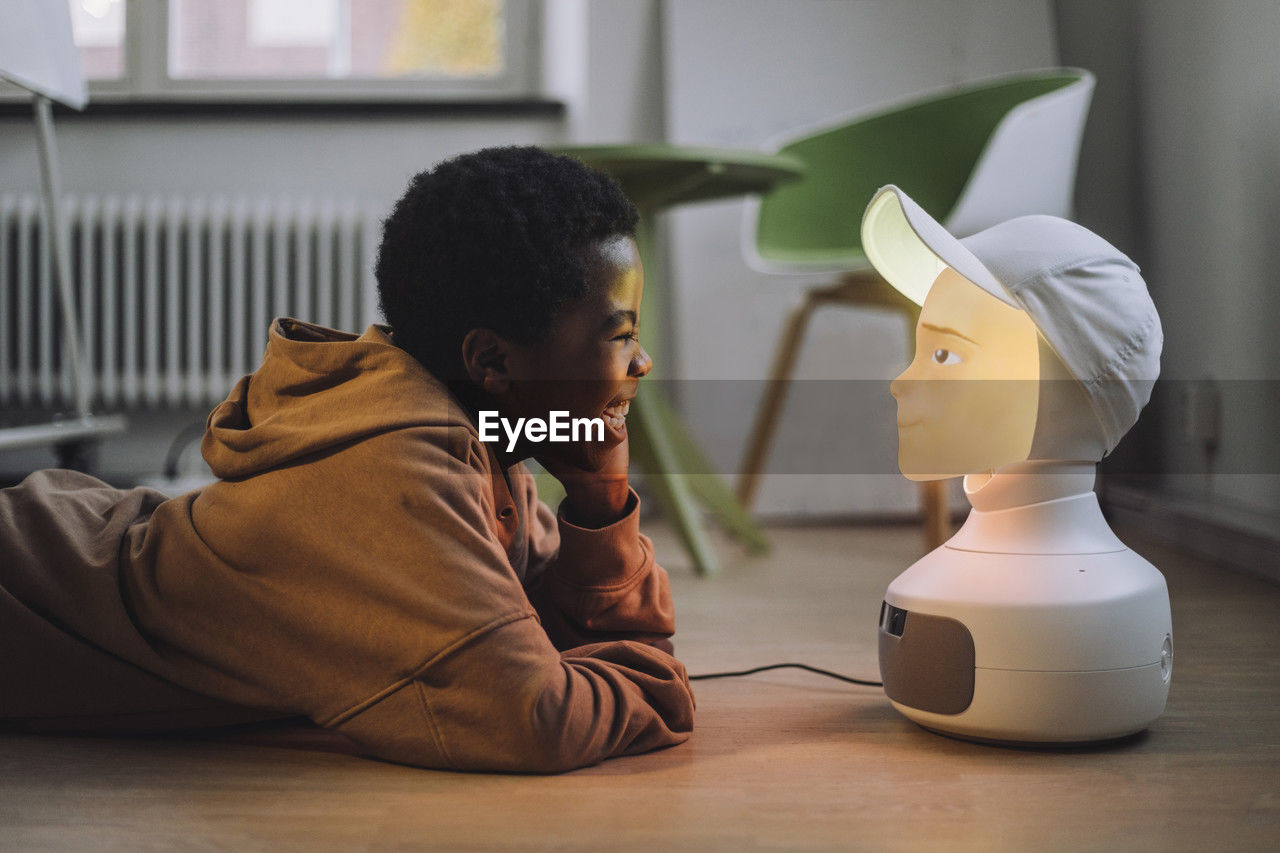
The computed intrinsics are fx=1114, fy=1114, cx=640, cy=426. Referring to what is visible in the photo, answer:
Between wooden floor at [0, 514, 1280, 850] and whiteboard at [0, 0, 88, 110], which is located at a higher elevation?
whiteboard at [0, 0, 88, 110]

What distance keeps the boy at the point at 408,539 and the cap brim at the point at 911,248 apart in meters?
0.19

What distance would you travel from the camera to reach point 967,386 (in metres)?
0.83

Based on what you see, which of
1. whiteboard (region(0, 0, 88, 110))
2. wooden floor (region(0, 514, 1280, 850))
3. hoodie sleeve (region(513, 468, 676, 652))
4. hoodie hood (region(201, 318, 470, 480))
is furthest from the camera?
whiteboard (region(0, 0, 88, 110))

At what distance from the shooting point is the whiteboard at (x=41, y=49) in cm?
151

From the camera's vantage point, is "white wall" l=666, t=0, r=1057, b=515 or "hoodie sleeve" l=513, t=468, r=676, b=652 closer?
"hoodie sleeve" l=513, t=468, r=676, b=652

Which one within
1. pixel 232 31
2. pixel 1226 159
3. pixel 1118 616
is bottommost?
pixel 1118 616

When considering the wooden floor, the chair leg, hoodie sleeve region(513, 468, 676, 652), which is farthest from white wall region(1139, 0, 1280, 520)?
hoodie sleeve region(513, 468, 676, 652)

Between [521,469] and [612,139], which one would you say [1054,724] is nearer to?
[521,469]

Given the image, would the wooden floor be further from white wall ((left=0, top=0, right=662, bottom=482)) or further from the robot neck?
white wall ((left=0, top=0, right=662, bottom=482))

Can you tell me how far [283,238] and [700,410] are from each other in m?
0.99

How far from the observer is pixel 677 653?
1183 mm

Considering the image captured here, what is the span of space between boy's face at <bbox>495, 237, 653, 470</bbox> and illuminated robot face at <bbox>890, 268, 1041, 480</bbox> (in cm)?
20

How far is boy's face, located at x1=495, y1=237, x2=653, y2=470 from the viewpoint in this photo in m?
0.78

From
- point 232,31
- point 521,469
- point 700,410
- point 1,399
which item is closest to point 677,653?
point 521,469
